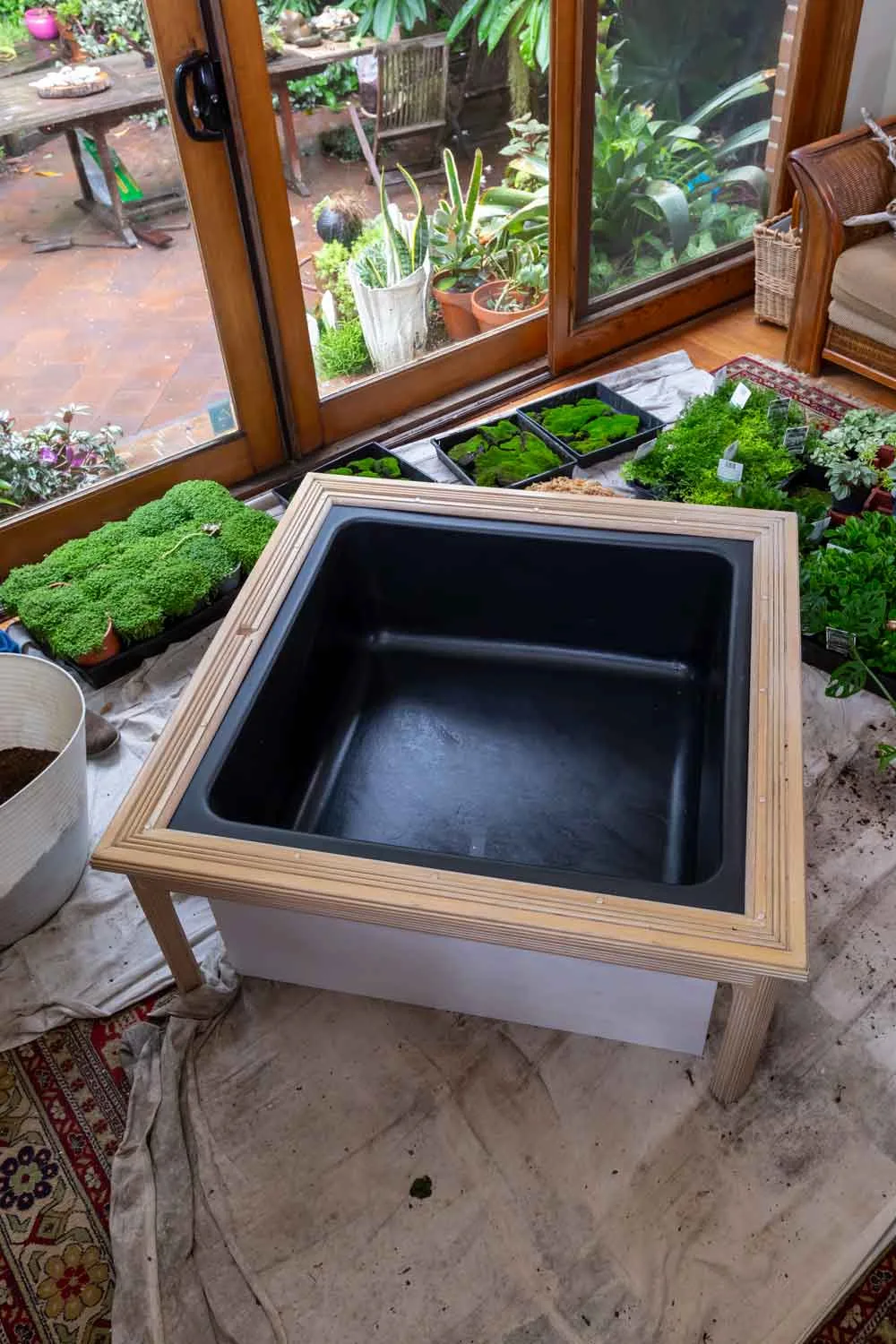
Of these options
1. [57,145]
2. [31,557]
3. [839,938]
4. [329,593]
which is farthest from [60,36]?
[839,938]

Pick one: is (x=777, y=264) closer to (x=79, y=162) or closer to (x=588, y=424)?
(x=588, y=424)

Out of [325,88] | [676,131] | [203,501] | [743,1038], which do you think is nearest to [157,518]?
[203,501]

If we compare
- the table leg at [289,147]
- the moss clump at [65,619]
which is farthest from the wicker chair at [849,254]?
the moss clump at [65,619]

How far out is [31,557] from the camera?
2379 mm

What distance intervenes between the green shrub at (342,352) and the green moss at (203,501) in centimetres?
47

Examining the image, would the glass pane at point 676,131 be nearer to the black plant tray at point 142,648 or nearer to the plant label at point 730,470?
the plant label at point 730,470

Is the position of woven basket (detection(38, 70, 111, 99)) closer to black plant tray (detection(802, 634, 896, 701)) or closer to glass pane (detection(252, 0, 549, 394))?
glass pane (detection(252, 0, 549, 394))

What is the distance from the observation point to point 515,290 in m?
2.98

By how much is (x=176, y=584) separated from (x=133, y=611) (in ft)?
0.34

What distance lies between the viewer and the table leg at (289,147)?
2254 mm

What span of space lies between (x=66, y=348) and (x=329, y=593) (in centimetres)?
101

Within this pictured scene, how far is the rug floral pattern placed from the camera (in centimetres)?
133

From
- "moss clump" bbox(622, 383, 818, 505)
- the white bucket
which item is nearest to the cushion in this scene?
"moss clump" bbox(622, 383, 818, 505)

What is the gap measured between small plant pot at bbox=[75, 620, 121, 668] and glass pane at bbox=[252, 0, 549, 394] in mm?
918
